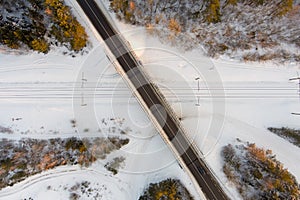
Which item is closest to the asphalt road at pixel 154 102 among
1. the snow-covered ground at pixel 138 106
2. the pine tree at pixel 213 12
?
the snow-covered ground at pixel 138 106

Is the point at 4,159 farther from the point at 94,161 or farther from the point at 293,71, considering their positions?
the point at 293,71

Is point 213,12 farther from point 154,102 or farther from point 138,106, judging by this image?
point 138,106

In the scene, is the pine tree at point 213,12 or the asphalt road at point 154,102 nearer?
the pine tree at point 213,12

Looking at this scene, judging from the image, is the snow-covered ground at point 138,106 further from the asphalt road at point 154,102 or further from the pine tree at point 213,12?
the pine tree at point 213,12

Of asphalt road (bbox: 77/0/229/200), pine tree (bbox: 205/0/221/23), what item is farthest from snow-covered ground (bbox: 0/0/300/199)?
pine tree (bbox: 205/0/221/23)

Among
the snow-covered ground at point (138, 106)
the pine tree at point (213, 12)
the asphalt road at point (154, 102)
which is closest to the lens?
the pine tree at point (213, 12)

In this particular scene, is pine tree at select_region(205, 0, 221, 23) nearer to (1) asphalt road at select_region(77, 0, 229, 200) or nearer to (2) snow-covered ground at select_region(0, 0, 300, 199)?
(2) snow-covered ground at select_region(0, 0, 300, 199)
